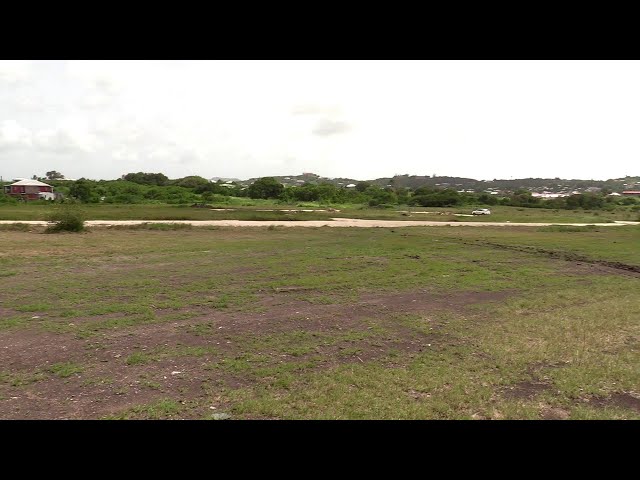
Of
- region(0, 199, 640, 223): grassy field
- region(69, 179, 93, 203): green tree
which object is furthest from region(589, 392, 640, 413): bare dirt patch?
region(69, 179, 93, 203): green tree

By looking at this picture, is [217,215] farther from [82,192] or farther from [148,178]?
[148,178]

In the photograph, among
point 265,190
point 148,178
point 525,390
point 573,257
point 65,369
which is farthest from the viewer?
point 148,178

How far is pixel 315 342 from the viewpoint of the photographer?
670cm

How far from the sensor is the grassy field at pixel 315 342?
4559 mm

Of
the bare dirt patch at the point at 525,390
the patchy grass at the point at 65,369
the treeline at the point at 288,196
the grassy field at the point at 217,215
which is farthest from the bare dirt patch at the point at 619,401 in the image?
the treeline at the point at 288,196

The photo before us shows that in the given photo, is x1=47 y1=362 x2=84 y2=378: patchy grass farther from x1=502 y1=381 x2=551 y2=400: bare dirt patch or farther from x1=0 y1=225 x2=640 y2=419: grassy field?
x1=502 y1=381 x2=551 y2=400: bare dirt patch

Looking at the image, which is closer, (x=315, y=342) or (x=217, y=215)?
(x=315, y=342)

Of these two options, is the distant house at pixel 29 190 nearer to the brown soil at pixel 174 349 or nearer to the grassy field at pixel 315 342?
the grassy field at pixel 315 342

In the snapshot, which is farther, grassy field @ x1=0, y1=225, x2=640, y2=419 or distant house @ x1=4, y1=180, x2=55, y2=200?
distant house @ x1=4, y1=180, x2=55, y2=200

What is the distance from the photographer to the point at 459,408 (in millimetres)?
4441

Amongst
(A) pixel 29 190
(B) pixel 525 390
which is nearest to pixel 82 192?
(A) pixel 29 190

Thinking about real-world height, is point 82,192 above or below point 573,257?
above

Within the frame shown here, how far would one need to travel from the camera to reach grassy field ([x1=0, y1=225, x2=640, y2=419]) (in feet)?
15.0
